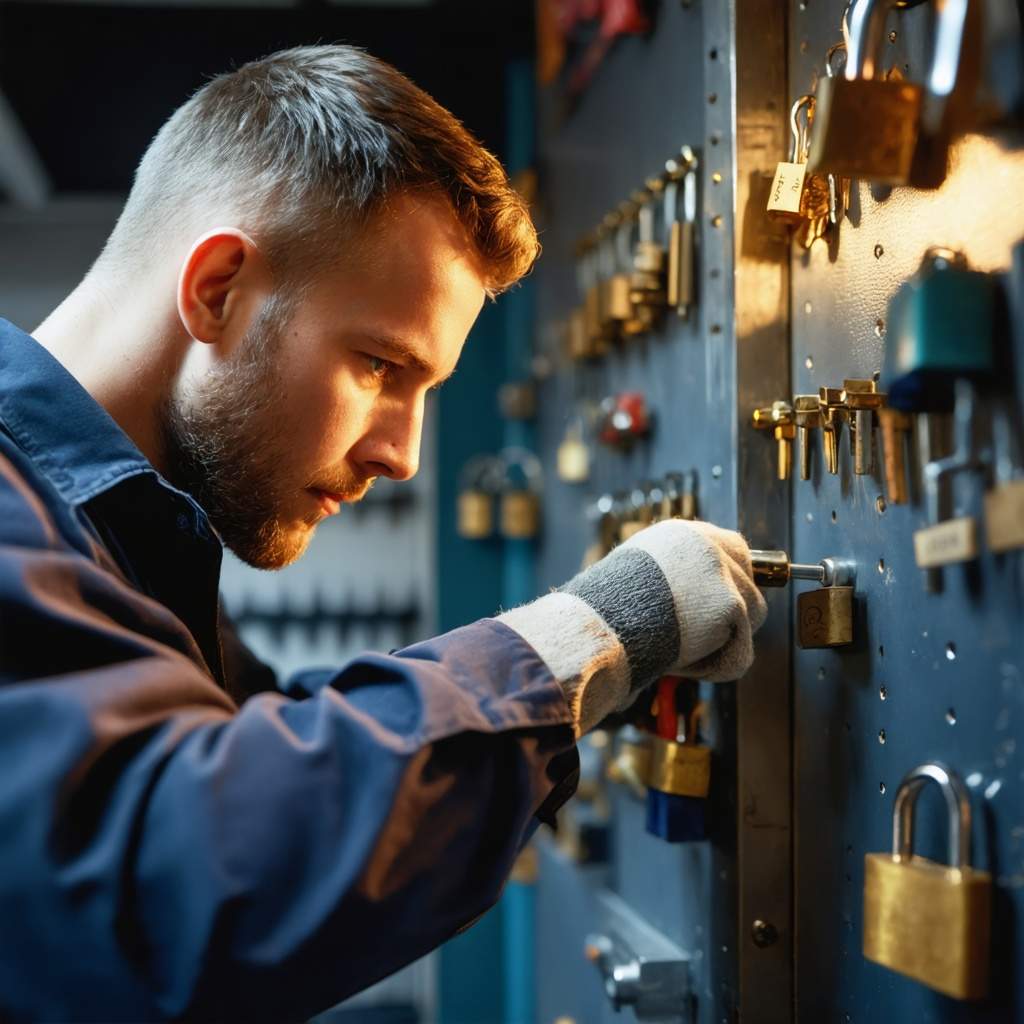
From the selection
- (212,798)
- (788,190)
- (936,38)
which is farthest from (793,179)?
(212,798)

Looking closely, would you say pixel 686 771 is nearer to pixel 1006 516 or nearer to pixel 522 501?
pixel 1006 516

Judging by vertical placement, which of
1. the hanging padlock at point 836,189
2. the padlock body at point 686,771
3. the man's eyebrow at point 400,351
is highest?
the hanging padlock at point 836,189

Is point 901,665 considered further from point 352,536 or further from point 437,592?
point 352,536

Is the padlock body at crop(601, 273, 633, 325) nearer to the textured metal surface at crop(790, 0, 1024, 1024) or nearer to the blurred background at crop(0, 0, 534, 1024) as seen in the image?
the textured metal surface at crop(790, 0, 1024, 1024)

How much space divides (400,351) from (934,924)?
684 millimetres

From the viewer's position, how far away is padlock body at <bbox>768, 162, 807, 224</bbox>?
1.04 meters

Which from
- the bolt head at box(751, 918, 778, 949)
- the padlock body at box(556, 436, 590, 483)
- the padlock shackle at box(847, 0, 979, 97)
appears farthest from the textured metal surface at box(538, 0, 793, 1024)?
the padlock body at box(556, 436, 590, 483)

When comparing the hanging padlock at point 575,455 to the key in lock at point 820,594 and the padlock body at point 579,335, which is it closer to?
the padlock body at point 579,335

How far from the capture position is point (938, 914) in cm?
76

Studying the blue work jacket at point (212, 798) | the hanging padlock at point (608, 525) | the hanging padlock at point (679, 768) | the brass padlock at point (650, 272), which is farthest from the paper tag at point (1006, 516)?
the hanging padlock at point (608, 525)

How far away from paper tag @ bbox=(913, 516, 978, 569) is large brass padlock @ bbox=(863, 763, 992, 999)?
160 mm

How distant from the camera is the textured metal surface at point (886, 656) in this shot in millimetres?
790

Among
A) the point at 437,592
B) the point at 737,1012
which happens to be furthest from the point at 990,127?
the point at 437,592

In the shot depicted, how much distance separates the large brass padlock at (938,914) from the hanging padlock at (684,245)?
0.66 meters
